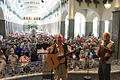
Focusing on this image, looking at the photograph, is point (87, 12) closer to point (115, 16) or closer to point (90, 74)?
point (115, 16)

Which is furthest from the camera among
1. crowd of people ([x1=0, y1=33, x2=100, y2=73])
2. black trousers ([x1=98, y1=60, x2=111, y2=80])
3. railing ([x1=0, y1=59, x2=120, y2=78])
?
crowd of people ([x1=0, y1=33, x2=100, y2=73])

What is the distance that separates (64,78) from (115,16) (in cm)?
785

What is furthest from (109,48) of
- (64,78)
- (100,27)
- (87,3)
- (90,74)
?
(100,27)

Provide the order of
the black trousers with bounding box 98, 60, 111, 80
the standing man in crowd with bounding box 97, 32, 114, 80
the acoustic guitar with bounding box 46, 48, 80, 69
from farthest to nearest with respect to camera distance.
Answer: the black trousers with bounding box 98, 60, 111, 80, the standing man in crowd with bounding box 97, 32, 114, 80, the acoustic guitar with bounding box 46, 48, 80, 69

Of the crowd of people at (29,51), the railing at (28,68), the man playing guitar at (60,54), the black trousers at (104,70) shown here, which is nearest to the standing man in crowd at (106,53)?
the black trousers at (104,70)

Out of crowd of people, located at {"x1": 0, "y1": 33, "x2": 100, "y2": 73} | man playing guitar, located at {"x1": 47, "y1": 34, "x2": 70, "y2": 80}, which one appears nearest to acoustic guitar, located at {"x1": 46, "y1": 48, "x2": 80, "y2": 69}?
man playing guitar, located at {"x1": 47, "y1": 34, "x2": 70, "y2": 80}

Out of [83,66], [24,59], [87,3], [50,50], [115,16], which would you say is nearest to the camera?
→ [50,50]

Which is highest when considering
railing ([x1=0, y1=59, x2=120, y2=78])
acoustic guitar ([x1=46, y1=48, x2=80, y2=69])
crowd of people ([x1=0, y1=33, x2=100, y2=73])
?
acoustic guitar ([x1=46, y1=48, x2=80, y2=69])

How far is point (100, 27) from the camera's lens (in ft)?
65.7

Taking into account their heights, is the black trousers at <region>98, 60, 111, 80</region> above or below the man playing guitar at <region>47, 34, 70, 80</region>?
Answer: below

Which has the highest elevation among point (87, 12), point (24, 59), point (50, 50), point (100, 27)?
point (87, 12)

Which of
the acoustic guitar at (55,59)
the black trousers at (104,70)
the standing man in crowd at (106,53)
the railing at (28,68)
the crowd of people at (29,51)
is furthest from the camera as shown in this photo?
the crowd of people at (29,51)

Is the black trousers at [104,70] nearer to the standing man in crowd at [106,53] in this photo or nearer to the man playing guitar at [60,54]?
the standing man in crowd at [106,53]

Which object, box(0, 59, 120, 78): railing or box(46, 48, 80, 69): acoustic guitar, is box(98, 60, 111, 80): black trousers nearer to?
box(46, 48, 80, 69): acoustic guitar
